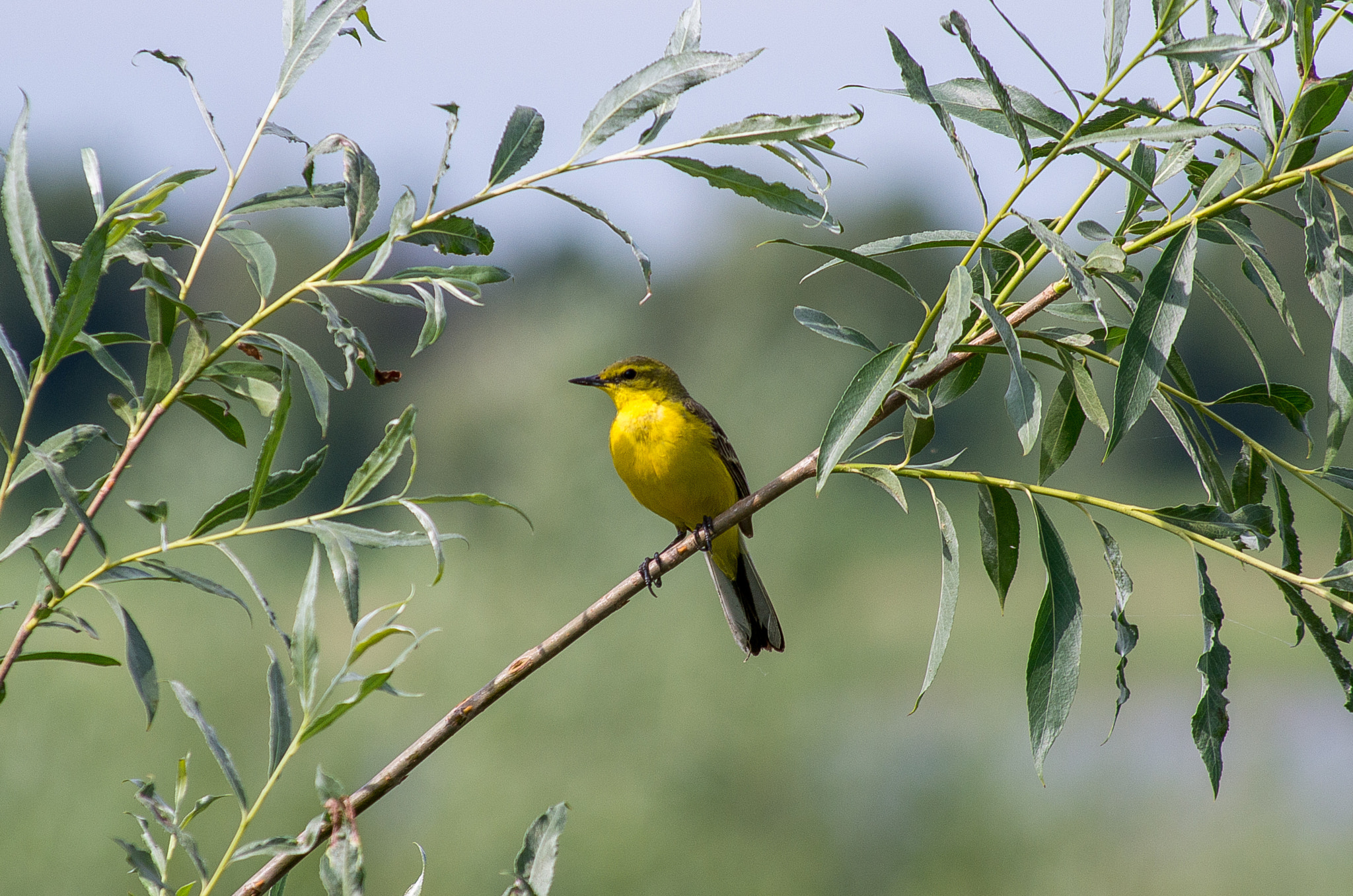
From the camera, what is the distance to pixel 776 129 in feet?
4.36

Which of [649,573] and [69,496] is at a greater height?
[69,496]

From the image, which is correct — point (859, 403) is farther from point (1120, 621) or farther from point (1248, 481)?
point (1248, 481)

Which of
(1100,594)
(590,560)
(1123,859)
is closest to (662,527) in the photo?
(590,560)

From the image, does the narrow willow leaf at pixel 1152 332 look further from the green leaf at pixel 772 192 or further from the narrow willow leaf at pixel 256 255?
the narrow willow leaf at pixel 256 255

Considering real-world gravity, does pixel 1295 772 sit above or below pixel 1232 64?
below

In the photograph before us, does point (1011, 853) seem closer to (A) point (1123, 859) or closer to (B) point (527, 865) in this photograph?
(A) point (1123, 859)

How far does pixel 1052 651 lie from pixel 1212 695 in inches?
9.1

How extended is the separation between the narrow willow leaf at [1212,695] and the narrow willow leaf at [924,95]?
0.70m

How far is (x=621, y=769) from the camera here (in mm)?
14859

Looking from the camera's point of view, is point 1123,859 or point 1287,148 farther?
point 1123,859

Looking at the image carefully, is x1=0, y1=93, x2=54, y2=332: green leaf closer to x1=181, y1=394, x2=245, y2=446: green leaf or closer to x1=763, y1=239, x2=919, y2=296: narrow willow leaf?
x1=181, y1=394, x2=245, y2=446: green leaf

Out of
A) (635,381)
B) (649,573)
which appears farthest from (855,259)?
(635,381)

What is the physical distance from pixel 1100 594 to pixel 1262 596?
5.06 metres

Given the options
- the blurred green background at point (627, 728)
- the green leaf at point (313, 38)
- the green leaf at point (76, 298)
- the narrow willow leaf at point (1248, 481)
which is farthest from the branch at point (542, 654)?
the blurred green background at point (627, 728)
